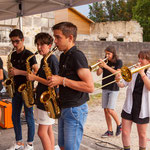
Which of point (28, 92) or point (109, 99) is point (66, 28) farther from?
point (109, 99)

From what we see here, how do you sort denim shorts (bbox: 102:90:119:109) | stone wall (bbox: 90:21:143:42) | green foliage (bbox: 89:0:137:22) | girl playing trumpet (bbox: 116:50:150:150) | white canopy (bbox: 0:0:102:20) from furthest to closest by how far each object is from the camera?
green foliage (bbox: 89:0:137:22) < stone wall (bbox: 90:21:143:42) < white canopy (bbox: 0:0:102:20) < denim shorts (bbox: 102:90:119:109) < girl playing trumpet (bbox: 116:50:150:150)

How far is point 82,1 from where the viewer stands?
→ 3.98 m

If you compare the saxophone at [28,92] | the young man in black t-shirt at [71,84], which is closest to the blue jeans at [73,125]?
the young man in black t-shirt at [71,84]

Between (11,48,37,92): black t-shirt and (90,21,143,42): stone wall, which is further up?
(90,21,143,42): stone wall

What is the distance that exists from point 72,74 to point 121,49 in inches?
494

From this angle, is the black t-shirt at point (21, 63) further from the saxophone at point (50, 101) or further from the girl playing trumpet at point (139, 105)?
the girl playing trumpet at point (139, 105)

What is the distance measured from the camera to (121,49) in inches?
560

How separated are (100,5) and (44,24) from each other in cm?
3571

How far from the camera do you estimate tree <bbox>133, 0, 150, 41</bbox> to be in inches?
994

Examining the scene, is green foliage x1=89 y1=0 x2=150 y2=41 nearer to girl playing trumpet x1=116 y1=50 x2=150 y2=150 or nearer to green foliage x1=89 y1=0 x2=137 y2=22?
green foliage x1=89 y1=0 x2=137 y2=22

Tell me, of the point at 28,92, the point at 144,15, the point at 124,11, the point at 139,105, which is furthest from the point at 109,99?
the point at 124,11

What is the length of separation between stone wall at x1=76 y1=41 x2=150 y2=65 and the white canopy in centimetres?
1006

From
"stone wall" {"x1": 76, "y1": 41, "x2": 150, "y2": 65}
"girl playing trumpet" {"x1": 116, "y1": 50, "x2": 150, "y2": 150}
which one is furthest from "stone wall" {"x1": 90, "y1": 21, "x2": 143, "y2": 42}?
"girl playing trumpet" {"x1": 116, "y1": 50, "x2": 150, "y2": 150}

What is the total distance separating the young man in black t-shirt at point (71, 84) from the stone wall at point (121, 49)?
12.0 metres
